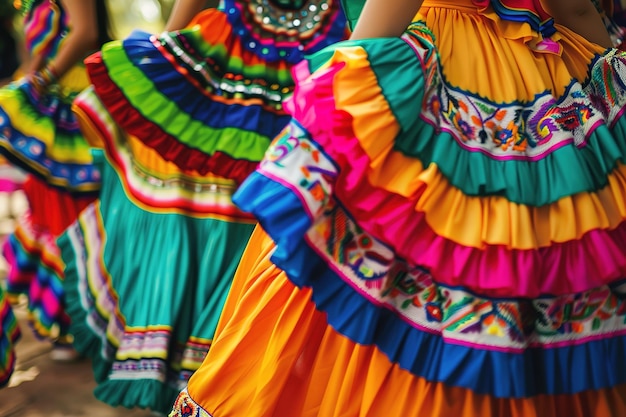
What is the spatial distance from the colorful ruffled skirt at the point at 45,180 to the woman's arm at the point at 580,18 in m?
1.59

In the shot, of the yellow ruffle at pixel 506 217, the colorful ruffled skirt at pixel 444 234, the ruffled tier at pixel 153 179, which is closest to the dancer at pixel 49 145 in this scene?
the ruffled tier at pixel 153 179

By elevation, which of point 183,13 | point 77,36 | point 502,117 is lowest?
point 77,36

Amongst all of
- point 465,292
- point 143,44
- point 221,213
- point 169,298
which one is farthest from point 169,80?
point 465,292

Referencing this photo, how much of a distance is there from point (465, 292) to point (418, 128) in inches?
11.7

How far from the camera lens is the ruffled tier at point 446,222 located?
1.36 metres

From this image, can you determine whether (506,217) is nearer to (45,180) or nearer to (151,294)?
(151,294)

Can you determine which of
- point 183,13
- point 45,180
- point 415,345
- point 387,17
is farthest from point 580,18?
point 45,180

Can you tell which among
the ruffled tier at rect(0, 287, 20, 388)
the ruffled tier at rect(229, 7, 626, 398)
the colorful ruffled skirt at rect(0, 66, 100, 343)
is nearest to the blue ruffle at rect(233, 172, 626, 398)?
the ruffled tier at rect(229, 7, 626, 398)

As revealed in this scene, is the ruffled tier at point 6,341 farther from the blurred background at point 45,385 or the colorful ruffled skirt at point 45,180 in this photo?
the colorful ruffled skirt at point 45,180

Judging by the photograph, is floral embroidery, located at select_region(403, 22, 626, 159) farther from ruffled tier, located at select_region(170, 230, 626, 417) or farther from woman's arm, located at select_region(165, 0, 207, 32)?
woman's arm, located at select_region(165, 0, 207, 32)

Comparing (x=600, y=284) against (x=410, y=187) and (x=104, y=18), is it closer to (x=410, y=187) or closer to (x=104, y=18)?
(x=410, y=187)

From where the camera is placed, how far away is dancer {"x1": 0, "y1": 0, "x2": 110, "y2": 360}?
A: 8.41 ft

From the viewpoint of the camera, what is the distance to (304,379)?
158 cm

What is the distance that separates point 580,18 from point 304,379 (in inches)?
38.0
